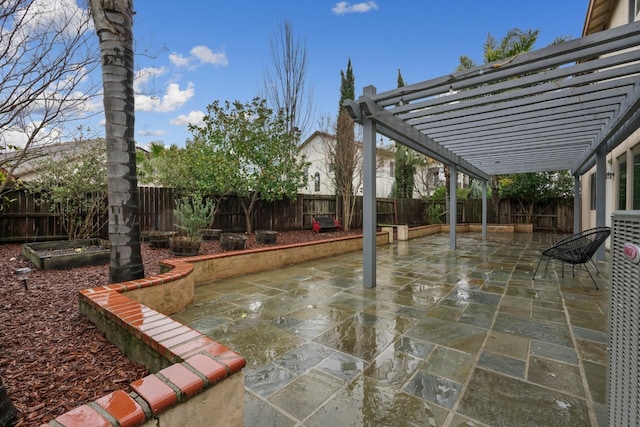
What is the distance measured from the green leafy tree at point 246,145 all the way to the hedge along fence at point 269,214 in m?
0.74

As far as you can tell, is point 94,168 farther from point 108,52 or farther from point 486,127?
point 486,127

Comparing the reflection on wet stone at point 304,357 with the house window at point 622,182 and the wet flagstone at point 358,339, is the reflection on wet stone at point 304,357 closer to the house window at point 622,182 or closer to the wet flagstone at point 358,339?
the wet flagstone at point 358,339

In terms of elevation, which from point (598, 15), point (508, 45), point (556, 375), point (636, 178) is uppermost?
point (508, 45)

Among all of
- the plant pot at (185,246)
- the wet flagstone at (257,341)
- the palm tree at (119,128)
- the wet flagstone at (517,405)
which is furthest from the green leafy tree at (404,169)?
the wet flagstone at (517,405)

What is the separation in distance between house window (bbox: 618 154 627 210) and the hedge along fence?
6858 millimetres

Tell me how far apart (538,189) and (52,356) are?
1623 centimetres

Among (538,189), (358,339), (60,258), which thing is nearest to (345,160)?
(60,258)

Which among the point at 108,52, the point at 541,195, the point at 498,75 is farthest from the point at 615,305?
the point at 541,195

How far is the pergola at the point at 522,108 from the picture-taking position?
293 cm

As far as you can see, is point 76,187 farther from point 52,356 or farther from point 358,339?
point 358,339

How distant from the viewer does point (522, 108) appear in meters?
4.04

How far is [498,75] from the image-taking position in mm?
3186

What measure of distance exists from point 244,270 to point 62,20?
147 inches

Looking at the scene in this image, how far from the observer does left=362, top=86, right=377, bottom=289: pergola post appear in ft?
13.8
